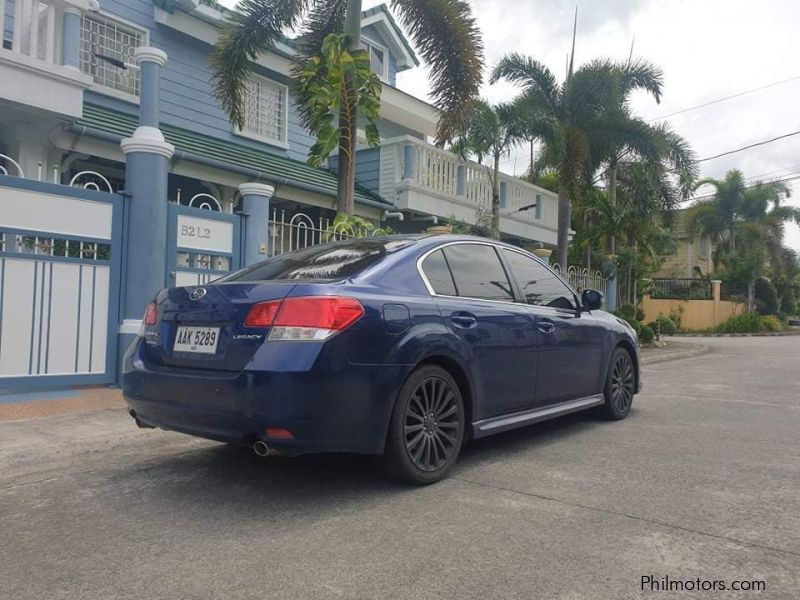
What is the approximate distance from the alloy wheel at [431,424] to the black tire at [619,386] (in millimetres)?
2393

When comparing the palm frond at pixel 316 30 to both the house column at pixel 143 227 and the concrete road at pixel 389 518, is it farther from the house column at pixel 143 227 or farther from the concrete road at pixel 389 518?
the concrete road at pixel 389 518

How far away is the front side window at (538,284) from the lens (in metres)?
5.07

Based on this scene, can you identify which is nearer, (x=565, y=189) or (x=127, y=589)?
(x=127, y=589)

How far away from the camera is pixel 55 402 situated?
19.7ft

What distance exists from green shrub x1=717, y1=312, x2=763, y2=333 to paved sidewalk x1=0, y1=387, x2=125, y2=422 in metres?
29.4

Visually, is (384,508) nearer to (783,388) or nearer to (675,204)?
(783,388)

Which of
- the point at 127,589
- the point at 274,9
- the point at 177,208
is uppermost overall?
the point at 274,9

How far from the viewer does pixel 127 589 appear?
8.64ft

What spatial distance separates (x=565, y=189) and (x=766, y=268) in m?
24.3

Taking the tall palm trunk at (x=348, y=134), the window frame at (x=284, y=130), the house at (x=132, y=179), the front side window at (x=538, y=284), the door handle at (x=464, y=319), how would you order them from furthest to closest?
1. the window frame at (x=284, y=130)
2. the tall palm trunk at (x=348, y=134)
3. the house at (x=132, y=179)
4. the front side window at (x=538, y=284)
5. the door handle at (x=464, y=319)

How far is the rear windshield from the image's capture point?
13.1 ft

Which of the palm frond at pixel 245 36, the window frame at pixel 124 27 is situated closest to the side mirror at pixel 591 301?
the palm frond at pixel 245 36

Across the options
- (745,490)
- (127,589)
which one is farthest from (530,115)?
(127,589)

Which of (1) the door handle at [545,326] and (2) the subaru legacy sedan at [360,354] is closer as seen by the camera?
(2) the subaru legacy sedan at [360,354]
